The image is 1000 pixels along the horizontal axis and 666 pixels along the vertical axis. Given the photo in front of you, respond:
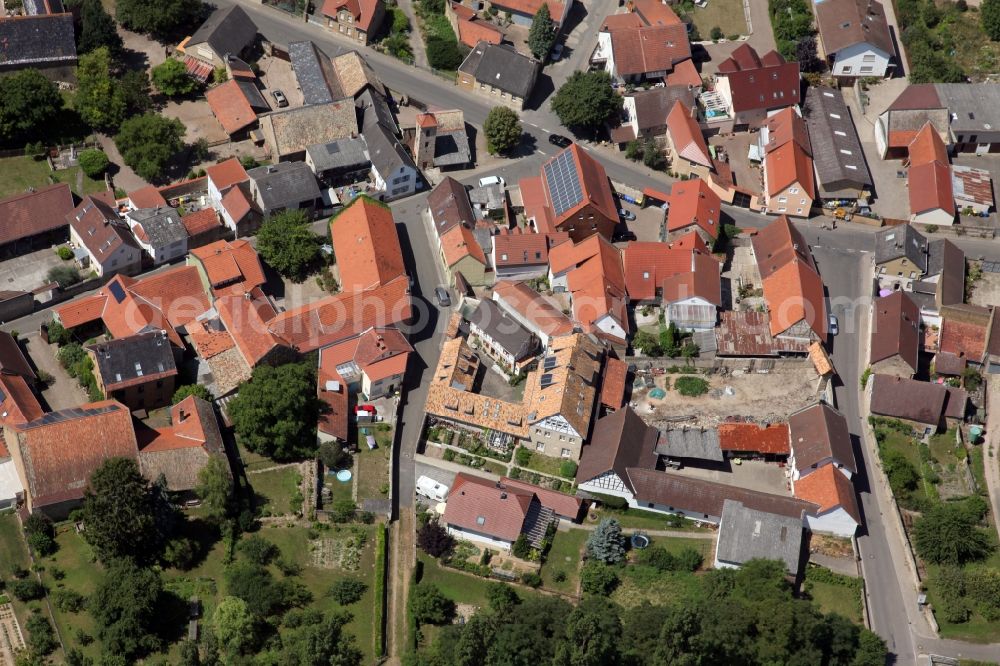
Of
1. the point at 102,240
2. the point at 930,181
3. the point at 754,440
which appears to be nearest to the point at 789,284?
the point at 754,440

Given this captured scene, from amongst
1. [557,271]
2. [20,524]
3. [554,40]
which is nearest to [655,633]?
[557,271]

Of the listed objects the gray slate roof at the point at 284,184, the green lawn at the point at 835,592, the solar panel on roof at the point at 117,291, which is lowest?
the green lawn at the point at 835,592

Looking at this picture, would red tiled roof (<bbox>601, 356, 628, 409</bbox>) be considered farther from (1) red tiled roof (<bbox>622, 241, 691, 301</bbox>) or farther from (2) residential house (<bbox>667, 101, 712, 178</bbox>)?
(2) residential house (<bbox>667, 101, 712, 178</bbox>)

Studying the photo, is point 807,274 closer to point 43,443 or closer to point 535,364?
point 535,364

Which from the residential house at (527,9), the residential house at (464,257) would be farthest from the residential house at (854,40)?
the residential house at (464,257)

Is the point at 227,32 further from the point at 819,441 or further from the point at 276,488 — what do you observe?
the point at 819,441

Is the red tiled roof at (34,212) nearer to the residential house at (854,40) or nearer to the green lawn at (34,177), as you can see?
the green lawn at (34,177)
